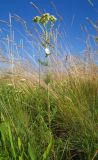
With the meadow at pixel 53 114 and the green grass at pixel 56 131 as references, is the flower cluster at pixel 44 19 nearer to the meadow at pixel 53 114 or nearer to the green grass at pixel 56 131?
the meadow at pixel 53 114

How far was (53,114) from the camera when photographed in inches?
97.3

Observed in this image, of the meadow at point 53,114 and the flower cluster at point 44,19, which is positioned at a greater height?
the flower cluster at point 44,19

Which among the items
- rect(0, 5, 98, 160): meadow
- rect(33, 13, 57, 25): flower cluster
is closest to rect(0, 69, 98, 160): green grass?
rect(0, 5, 98, 160): meadow

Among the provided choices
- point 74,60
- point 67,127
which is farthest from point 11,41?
point 67,127

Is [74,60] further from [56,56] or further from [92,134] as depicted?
[92,134]

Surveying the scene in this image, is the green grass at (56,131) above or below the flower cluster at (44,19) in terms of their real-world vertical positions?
below

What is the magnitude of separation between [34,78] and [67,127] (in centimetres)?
133

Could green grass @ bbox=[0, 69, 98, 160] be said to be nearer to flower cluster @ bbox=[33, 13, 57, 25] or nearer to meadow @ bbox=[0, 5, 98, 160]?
meadow @ bbox=[0, 5, 98, 160]

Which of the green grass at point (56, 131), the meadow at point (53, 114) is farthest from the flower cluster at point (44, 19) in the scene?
the green grass at point (56, 131)

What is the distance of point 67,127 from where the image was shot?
89.1 inches

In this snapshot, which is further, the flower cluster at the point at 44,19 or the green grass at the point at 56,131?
the flower cluster at the point at 44,19

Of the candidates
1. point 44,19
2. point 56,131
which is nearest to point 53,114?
point 56,131

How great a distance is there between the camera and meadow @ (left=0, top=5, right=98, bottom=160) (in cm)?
182

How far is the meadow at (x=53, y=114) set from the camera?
182 centimetres
